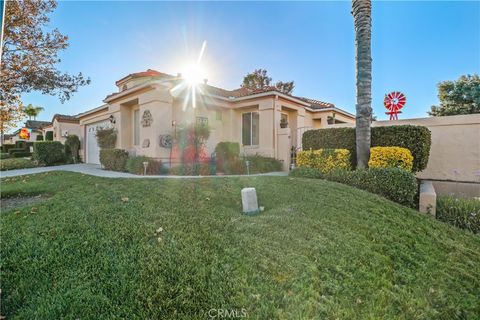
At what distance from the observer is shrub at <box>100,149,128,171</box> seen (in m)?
11.9

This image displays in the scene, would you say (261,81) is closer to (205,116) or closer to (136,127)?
(205,116)

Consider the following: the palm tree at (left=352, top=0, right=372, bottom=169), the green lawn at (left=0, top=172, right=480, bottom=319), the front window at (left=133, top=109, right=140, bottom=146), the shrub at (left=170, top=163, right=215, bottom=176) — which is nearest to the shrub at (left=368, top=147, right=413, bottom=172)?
the palm tree at (left=352, top=0, right=372, bottom=169)

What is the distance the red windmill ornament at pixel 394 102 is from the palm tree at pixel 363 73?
577 cm

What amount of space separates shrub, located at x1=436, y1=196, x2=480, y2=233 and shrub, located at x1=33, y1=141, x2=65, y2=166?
20.0 m

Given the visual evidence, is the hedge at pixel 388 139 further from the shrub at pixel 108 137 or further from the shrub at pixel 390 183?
the shrub at pixel 108 137

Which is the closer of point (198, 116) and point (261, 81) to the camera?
point (198, 116)

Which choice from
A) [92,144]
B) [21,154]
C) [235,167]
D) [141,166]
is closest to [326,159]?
[235,167]

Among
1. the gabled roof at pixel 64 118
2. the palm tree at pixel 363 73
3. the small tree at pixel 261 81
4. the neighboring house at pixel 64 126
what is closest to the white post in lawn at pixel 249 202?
the palm tree at pixel 363 73

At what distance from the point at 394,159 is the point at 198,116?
9.34 metres

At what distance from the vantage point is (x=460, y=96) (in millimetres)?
20250

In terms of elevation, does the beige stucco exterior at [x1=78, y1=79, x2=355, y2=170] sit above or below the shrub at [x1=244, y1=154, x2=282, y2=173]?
above

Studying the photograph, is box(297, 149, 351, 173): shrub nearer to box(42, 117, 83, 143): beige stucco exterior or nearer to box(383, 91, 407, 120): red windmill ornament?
box(383, 91, 407, 120): red windmill ornament

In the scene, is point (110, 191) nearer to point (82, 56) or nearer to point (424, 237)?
point (82, 56)

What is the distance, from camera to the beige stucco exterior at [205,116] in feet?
37.7
